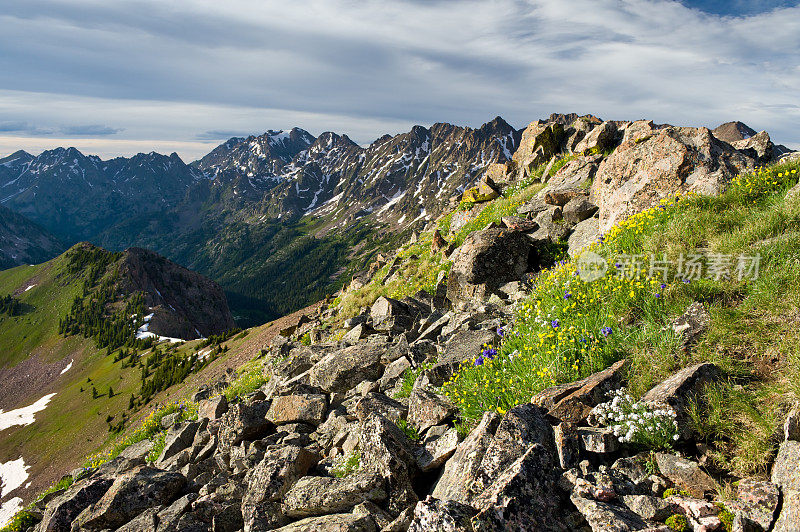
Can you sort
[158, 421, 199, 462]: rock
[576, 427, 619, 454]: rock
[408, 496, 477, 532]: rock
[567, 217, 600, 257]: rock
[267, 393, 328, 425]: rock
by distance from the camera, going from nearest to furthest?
[408, 496, 477, 532]: rock
[576, 427, 619, 454]: rock
[267, 393, 328, 425]: rock
[567, 217, 600, 257]: rock
[158, 421, 199, 462]: rock

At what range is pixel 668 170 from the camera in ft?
37.1

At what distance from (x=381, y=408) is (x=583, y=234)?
30.9ft

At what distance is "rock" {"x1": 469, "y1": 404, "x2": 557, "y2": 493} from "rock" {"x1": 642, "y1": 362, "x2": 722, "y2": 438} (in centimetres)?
144

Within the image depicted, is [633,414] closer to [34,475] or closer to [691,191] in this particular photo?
[691,191]

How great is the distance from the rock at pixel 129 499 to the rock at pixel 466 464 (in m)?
8.06

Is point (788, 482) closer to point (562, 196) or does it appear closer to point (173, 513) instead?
point (173, 513)

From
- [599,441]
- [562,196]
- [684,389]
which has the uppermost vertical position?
[562,196]

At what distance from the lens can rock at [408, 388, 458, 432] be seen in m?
7.27

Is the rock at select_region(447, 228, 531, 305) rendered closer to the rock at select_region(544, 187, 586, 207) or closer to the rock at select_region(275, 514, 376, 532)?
the rock at select_region(544, 187, 586, 207)

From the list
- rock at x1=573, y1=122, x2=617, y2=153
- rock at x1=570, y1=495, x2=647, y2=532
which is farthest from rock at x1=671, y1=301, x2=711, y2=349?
rock at x1=573, y1=122, x2=617, y2=153

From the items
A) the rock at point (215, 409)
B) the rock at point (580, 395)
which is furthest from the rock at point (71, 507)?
the rock at point (580, 395)

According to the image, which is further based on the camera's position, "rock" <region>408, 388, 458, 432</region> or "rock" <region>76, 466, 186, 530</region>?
"rock" <region>76, 466, 186, 530</region>

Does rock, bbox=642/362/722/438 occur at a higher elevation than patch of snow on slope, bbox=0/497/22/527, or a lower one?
higher

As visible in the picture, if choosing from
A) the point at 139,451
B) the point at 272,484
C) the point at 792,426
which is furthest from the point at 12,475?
the point at 792,426
